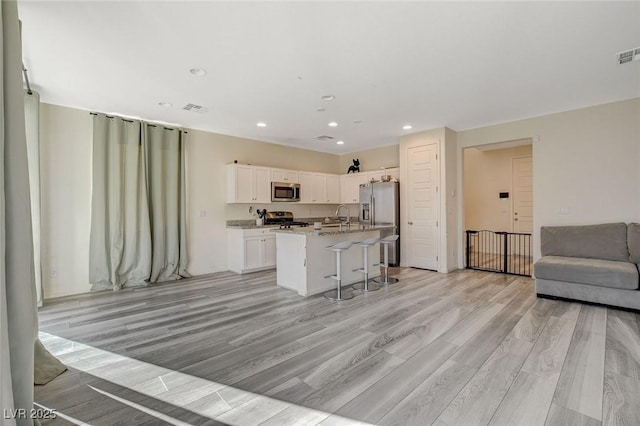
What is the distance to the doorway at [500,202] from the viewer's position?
7.23 metres

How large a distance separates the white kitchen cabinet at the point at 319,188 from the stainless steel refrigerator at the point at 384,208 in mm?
1021

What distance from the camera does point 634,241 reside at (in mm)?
3900

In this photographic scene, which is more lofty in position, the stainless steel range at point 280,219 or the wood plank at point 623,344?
the stainless steel range at point 280,219

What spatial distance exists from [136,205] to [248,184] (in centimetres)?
203

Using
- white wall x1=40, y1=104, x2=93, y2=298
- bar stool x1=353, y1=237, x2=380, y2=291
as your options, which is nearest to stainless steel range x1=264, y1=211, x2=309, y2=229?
bar stool x1=353, y1=237, x2=380, y2=291

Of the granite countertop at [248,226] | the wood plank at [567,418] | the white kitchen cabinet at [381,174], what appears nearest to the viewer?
the wood plank at [567,418]

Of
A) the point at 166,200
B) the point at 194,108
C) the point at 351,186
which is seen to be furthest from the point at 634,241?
the point at 166,200

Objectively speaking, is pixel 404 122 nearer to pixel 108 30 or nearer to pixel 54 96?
pixel 108 30

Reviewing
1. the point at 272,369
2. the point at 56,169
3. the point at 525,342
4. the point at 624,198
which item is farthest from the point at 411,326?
the point at 56,169

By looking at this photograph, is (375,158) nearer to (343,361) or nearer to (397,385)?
(343,361)

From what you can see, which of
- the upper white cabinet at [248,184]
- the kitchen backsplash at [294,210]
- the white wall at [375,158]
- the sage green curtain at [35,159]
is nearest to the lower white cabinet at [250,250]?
the kitchen backsplash at [294,210]

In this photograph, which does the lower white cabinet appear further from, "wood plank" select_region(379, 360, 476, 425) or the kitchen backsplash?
"wood plank" select_region(379, 360, 476, 425)

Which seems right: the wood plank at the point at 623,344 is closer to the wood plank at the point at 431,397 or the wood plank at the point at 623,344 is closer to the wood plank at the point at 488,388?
the wood plank at the point at 488,388

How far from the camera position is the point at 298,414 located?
1.78 meters
